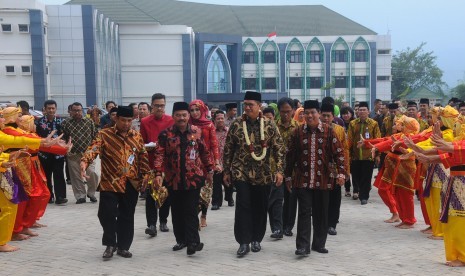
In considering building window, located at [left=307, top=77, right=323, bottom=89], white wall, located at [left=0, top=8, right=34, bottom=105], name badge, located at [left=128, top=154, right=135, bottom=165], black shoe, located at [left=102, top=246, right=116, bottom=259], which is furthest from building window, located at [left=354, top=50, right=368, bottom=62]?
black shoe, located at [left=102, top=246, right=116, bottom=259]

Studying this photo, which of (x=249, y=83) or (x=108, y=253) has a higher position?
(x=249, y=83)

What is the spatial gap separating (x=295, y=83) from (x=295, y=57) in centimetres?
278

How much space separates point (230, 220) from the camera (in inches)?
355

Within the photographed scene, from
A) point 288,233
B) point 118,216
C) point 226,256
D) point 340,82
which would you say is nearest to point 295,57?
point 340,82

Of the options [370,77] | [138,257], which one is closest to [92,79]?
[370,77]

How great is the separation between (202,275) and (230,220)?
310 cm

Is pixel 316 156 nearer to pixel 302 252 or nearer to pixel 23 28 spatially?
pixel 302 252

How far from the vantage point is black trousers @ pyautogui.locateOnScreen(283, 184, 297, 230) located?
786 cm

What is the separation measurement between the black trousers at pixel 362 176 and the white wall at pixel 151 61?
1573 inches

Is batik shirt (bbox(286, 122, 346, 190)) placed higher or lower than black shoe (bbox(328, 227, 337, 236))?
higher

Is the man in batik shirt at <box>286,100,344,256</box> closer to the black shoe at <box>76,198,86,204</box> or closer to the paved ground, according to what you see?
the paved ground

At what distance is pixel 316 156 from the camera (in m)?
6.72

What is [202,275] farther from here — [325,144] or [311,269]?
Result: [325,144]

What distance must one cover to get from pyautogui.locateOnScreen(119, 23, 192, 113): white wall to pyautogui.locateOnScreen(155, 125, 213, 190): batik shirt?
43.8m
